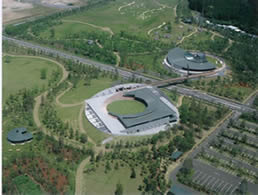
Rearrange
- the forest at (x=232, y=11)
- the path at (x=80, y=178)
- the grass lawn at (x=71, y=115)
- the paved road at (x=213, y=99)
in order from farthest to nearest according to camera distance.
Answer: the forest at (x=232, y=11), the paved road at (x=213, y=99), the grass lawn at (x=71, y=115), the path at (x=80, y=178)

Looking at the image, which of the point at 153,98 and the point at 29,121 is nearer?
the point at 29,121

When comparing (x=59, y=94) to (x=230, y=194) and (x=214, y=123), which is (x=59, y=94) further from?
(x=230, y=194)

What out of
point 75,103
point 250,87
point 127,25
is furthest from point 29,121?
point 127,25

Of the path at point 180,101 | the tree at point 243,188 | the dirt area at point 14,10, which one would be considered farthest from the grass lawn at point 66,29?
the tree at point 243,188

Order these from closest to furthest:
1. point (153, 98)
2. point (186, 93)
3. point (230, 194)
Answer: point (230, 194), point (153, 98), point (186, 93)

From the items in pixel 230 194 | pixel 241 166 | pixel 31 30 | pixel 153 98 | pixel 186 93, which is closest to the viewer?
pixel 230 194

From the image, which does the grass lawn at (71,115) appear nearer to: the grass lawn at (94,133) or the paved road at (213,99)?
the grass lawn at (94,133)
